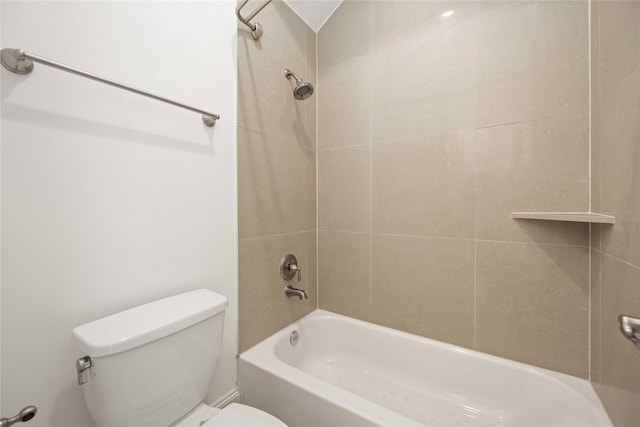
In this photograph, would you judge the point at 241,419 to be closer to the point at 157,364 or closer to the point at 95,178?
the point at 157,364

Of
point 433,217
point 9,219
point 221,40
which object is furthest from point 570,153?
point 9,219

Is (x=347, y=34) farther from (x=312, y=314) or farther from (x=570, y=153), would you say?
(x=312, y=314)

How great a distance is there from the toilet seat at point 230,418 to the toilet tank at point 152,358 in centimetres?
4

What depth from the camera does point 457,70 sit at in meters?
1.25

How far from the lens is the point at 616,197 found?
0.79 m

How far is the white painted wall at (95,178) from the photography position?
65 cm

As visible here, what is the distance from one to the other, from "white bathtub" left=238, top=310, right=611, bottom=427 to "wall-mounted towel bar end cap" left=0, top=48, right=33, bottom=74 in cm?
124

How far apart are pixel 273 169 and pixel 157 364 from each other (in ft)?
3.15

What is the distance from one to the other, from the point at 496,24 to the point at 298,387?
5.85ft

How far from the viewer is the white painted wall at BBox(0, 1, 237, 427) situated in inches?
25.6

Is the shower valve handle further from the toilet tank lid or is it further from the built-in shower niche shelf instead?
the built-in shower niche shelf

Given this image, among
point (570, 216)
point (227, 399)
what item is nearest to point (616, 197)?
point (570, 216)

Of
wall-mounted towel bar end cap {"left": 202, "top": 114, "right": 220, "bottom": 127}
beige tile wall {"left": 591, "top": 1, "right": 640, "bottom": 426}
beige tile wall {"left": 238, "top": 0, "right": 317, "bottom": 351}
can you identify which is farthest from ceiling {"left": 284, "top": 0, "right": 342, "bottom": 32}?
beige tile wall {"left": 591, "top": 1, "right": 640, "bottom": 426}

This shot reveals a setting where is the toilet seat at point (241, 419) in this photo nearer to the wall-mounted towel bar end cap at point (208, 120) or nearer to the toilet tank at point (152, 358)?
the toilet tank at point (152, 358)
